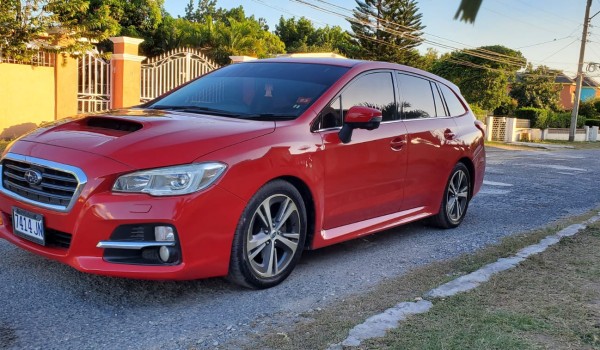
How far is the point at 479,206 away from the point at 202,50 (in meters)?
34.5

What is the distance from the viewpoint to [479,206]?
8055 mm

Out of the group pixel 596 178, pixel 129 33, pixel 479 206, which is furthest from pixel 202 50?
pixel 479 206

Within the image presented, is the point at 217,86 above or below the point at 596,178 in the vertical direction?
above

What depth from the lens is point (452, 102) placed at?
21.6 feet

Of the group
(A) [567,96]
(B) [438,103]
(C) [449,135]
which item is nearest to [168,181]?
(C) [449,135]

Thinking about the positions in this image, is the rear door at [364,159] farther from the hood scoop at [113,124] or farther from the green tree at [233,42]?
the green tree at [233,42]

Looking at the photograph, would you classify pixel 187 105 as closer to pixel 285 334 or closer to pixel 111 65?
pixel 285 334

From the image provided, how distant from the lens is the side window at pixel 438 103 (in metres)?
6.19

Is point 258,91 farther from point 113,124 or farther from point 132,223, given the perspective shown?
point 132,223

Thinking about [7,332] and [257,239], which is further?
[257,239]

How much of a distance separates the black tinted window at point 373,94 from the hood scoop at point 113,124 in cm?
170

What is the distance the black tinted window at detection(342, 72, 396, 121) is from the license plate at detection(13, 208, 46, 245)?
242cm

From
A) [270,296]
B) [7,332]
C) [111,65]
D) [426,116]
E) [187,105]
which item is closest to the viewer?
[7,332]

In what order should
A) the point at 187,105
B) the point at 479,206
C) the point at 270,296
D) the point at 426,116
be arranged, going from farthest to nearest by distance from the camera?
1. the point at 479,206
2. the point at 426,116
3. the point at 187,105
4. the point at 270,296
